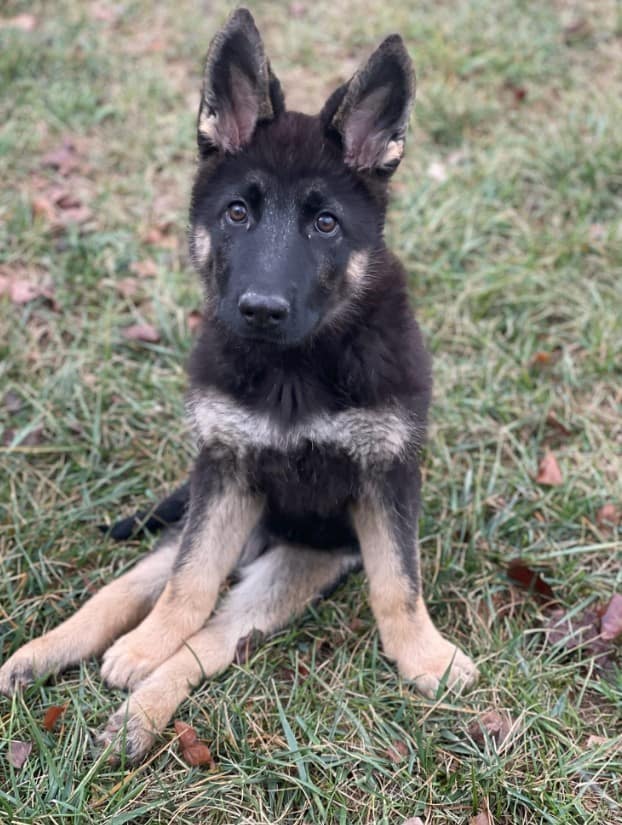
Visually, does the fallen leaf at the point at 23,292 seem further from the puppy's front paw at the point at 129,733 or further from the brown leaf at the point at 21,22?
the brown leaf at the point at 21,22

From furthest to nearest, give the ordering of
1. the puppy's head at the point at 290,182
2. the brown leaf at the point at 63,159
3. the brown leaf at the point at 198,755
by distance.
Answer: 1. the brown leaf at the point at 63,159
2. the brown leaf at the point at 198,755
3. the puppy's head at the point at 290,182

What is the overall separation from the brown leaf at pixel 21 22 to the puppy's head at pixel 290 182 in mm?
5092

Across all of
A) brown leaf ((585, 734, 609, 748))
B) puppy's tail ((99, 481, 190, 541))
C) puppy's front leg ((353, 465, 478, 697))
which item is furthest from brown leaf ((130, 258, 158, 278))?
brown leaf ((585, 734, 609, 748))

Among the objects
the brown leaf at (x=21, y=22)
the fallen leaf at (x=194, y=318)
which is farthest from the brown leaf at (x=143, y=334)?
the brown leaf at (x=21, y=22)

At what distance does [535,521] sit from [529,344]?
1313mm

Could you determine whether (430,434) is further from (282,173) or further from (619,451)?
(282,173)

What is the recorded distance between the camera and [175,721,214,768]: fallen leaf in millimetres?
3406

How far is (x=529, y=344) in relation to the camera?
546 centimetres

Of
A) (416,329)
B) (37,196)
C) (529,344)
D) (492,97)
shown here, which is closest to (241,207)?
(416,329)

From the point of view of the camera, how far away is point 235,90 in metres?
3.50

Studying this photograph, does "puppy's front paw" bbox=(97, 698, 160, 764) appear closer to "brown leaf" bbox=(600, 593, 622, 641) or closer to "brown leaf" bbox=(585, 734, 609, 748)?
"brown leaf" bbox=(585, 734, 609, 748)

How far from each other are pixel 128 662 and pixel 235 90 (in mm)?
2295

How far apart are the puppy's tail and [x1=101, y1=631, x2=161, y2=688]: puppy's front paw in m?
0.65

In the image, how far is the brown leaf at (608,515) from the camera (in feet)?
14.9
